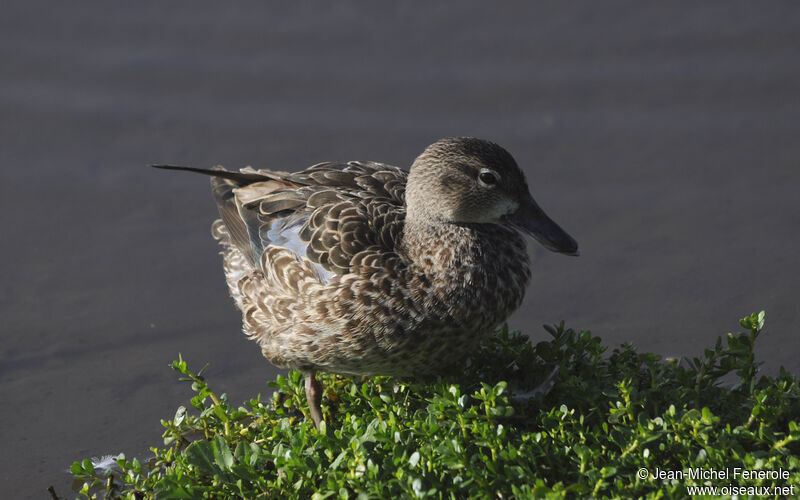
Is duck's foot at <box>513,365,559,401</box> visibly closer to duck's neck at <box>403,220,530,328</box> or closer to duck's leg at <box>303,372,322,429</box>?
duck's neck at <box>403,220,530,328</box>

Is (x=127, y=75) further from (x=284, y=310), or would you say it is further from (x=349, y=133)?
(x=284, y=310)

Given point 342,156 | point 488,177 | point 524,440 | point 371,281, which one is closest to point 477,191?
point 488,177

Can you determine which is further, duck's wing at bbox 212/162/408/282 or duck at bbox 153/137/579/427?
duck's wing at bbox 212/162/408/282

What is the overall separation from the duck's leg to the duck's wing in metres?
0.51

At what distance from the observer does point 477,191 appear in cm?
438

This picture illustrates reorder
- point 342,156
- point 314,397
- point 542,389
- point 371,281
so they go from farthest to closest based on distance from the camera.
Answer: point 342,156 < point 314,397 < point 371,281 < point 542,389

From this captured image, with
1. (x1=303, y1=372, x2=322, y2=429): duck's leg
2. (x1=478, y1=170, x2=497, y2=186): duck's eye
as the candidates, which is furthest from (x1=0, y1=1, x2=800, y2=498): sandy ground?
(x1=478, y1=170, x2=497, y2=186): duck's eye

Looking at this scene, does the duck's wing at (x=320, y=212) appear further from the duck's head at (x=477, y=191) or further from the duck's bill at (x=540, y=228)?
the duck's bill at (x=540, y=228)

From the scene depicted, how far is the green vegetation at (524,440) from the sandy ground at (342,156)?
126 cm

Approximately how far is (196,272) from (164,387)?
3.40ft

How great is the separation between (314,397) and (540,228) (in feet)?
4.31

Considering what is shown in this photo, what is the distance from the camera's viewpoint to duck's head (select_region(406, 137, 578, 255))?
172 inches

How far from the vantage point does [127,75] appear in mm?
7535

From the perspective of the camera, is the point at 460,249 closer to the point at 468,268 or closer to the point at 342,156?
the point at 468,268
